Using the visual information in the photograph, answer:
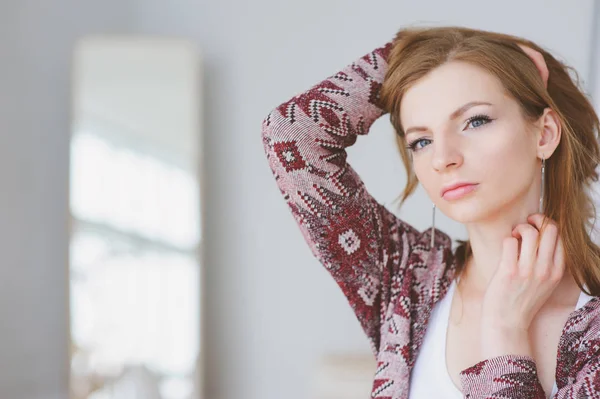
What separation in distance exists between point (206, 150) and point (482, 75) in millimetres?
1737

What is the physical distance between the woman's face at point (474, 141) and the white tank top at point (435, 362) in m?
0.20

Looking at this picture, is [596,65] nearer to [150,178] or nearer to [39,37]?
[150,178]

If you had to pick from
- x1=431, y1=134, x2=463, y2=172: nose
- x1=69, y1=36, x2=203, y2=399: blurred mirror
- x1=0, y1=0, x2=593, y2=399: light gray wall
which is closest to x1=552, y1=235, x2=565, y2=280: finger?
x1=431, y1=134, x2=463, y2=172: nose

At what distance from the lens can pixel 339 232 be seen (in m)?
1.16

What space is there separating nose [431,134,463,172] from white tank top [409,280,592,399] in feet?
0.93

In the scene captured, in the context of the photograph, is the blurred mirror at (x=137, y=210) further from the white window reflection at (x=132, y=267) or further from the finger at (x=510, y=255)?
the finger at (x=510, y=255)

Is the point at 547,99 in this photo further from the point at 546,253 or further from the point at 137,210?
the point at 137,210

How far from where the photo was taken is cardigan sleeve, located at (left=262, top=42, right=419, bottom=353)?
1149 mm

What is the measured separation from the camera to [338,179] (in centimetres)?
117

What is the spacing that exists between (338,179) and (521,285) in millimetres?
361

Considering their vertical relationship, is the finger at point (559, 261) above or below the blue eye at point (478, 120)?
below

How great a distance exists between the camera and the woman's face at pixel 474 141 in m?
1.02

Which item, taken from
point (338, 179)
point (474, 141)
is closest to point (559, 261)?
point (474, 141)

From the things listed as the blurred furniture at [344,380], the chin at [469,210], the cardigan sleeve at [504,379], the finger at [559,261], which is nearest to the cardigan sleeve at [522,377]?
the cardigan sleeve at [504,379]
